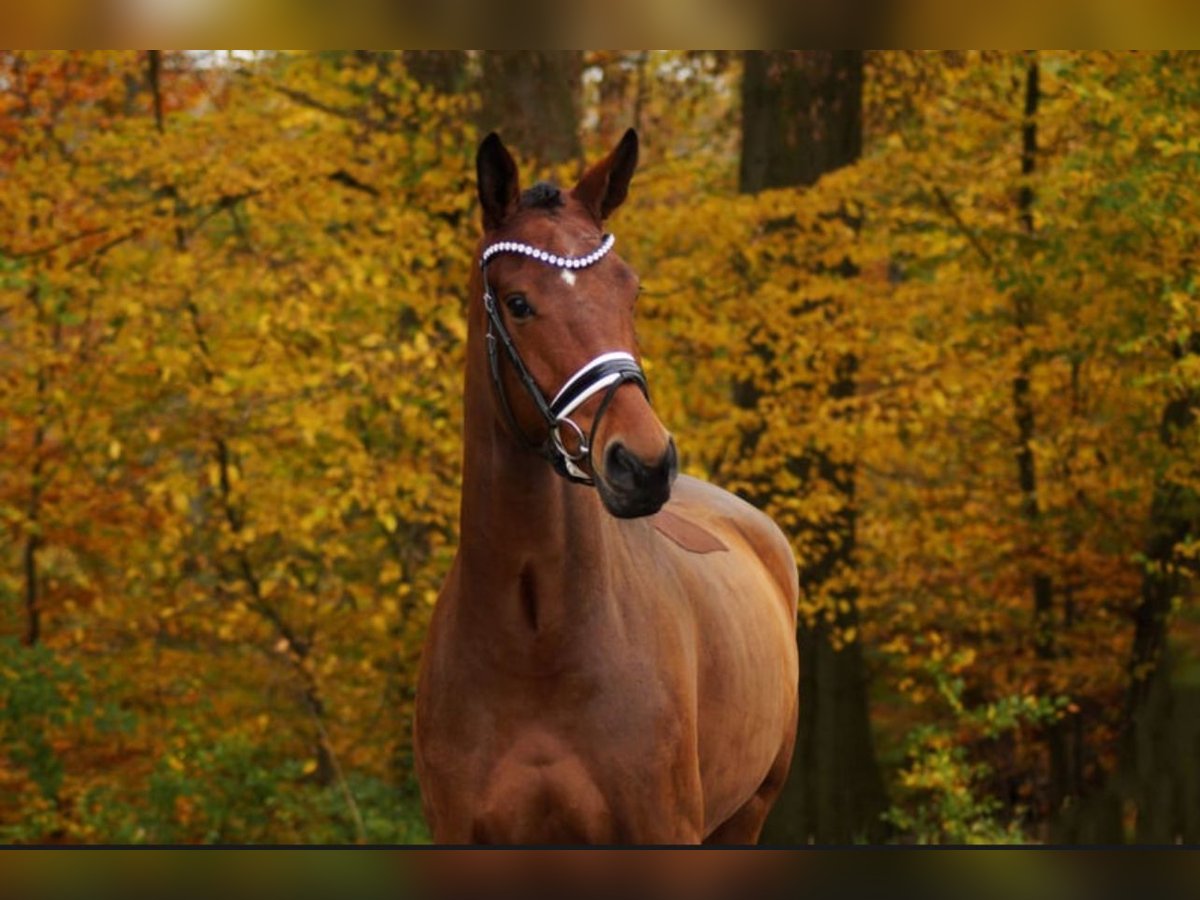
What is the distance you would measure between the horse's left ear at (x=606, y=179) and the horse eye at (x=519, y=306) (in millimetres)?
329

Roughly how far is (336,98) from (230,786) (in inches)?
216

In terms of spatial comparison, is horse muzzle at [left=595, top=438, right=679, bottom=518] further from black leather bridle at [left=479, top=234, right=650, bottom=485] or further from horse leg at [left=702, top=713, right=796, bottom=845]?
horse leg at [left=702, top=713, right=796, bottom=845]

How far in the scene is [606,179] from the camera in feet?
12.7

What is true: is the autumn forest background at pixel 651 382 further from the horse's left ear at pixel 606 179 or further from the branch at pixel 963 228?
the horse's left ear at pixel 606 179

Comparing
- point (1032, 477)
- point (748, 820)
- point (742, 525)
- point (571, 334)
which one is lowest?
point (748, 820)

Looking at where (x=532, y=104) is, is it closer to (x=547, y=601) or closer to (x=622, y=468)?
(x=547, y=601)

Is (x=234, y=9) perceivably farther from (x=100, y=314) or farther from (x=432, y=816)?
(x=100, y=314)

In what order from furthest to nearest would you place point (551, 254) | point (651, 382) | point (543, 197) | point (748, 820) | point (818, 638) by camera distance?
1. point (818, 638)
2. point (651, 382)
3. point (748, 820)
4. point (543, 197)
5. point (551, 254)

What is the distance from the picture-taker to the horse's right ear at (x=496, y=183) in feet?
12.2

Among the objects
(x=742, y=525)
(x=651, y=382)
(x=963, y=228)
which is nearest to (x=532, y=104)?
(x=651, y=382)

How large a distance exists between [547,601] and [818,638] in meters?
9.42

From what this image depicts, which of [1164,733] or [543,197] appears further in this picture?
[1164,733]

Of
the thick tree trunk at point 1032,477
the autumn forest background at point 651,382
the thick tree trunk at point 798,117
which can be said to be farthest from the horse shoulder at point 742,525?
the thick tree trunk at point 798,117

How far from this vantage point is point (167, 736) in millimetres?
12336
